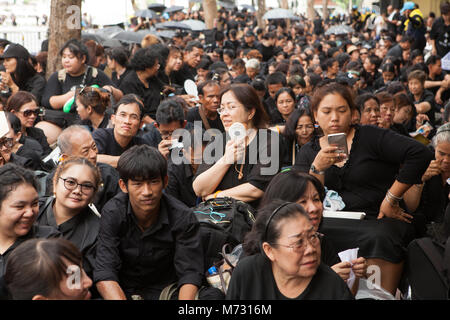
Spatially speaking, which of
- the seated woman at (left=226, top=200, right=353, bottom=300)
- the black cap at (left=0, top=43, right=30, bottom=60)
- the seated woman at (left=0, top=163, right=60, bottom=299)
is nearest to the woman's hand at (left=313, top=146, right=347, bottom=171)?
the seated woman at (left=226, top=200, right=353, bottom=300)

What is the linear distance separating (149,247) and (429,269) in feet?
5.18

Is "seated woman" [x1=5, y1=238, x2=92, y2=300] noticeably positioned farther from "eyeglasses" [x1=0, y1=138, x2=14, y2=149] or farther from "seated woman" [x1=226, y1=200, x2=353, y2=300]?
"eyeglasses" [x1=0, y1=138, x2=14, y2=149]

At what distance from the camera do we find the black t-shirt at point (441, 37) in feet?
39.5

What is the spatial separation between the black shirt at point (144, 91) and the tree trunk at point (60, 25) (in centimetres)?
171

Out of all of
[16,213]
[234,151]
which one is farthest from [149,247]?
[234,151]

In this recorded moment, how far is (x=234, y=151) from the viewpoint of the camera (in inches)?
175

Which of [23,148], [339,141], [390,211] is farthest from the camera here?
[23,148]

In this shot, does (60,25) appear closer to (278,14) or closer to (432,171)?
(432,171)

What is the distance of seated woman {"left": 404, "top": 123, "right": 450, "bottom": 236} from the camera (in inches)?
173

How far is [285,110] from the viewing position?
684cm

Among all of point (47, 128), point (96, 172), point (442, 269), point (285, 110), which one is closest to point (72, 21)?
point (47, 128)

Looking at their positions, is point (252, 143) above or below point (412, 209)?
above
